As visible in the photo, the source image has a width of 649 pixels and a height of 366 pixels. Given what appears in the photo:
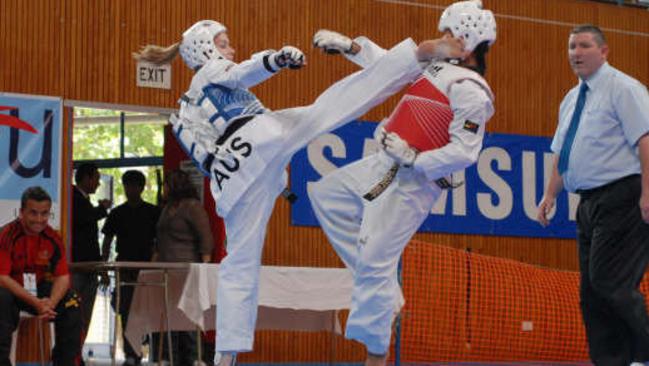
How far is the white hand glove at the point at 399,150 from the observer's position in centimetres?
631

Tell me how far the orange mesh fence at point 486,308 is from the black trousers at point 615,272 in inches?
173

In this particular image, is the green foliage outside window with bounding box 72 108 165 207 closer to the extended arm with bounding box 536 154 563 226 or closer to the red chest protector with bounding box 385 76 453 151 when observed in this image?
the extended arm with bounding box 536 154 563 226

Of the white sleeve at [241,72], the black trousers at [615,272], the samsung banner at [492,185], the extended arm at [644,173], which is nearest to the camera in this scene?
the extended arm at [644,173]

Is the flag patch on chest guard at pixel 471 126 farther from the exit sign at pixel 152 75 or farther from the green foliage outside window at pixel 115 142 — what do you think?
the green foliage outside window at pixel 115 142

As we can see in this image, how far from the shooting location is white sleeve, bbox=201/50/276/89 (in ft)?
22.0

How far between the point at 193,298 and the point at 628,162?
4.09 metres

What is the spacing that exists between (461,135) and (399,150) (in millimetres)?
344

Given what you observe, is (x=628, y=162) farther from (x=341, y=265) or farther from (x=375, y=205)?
(x=341, y=265)

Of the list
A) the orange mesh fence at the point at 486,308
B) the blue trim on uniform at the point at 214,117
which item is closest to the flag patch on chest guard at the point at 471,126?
the blue trim on uniform at the point at 214,117

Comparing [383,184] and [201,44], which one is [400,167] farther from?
[201,44]

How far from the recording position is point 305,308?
9.98 meters

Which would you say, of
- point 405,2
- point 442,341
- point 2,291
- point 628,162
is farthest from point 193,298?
point 405,2

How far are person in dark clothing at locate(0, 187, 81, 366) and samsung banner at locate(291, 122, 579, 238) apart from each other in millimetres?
4258

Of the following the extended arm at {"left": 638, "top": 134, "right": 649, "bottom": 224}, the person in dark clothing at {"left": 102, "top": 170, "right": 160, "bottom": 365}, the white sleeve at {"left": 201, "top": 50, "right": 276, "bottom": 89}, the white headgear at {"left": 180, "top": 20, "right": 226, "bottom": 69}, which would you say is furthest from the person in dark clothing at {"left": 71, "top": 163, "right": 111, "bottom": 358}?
the extended arm at {"left": 638, "top": 134, "right": 649, "bottom": 224}
